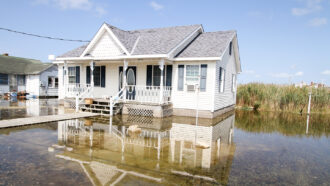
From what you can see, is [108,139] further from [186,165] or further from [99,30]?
[99,30]

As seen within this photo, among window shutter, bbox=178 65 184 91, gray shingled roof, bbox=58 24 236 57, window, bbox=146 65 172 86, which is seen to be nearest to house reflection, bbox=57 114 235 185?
window shutter, bbox=178 65 184 91

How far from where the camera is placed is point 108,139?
6.99 meters

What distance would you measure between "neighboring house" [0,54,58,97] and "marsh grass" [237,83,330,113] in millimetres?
23250

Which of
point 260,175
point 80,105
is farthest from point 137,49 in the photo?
point 260,175

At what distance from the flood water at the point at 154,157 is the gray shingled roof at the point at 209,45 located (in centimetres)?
545

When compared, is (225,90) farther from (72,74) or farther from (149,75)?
(72,74)

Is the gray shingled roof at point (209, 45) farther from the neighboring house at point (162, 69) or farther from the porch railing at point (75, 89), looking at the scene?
the porch railing at point (75, 89)

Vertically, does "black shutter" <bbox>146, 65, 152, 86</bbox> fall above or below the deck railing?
above

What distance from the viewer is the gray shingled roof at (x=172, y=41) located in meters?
12.4

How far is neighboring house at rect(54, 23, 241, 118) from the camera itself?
12.2 meters

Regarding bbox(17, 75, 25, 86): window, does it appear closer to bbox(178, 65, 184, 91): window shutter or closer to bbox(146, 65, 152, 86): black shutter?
bbox(146, 65, 152, 86): black shutter

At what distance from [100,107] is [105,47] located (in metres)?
3.98

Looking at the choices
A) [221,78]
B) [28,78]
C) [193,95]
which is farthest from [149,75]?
[28,78]

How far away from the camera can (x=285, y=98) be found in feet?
58.8
